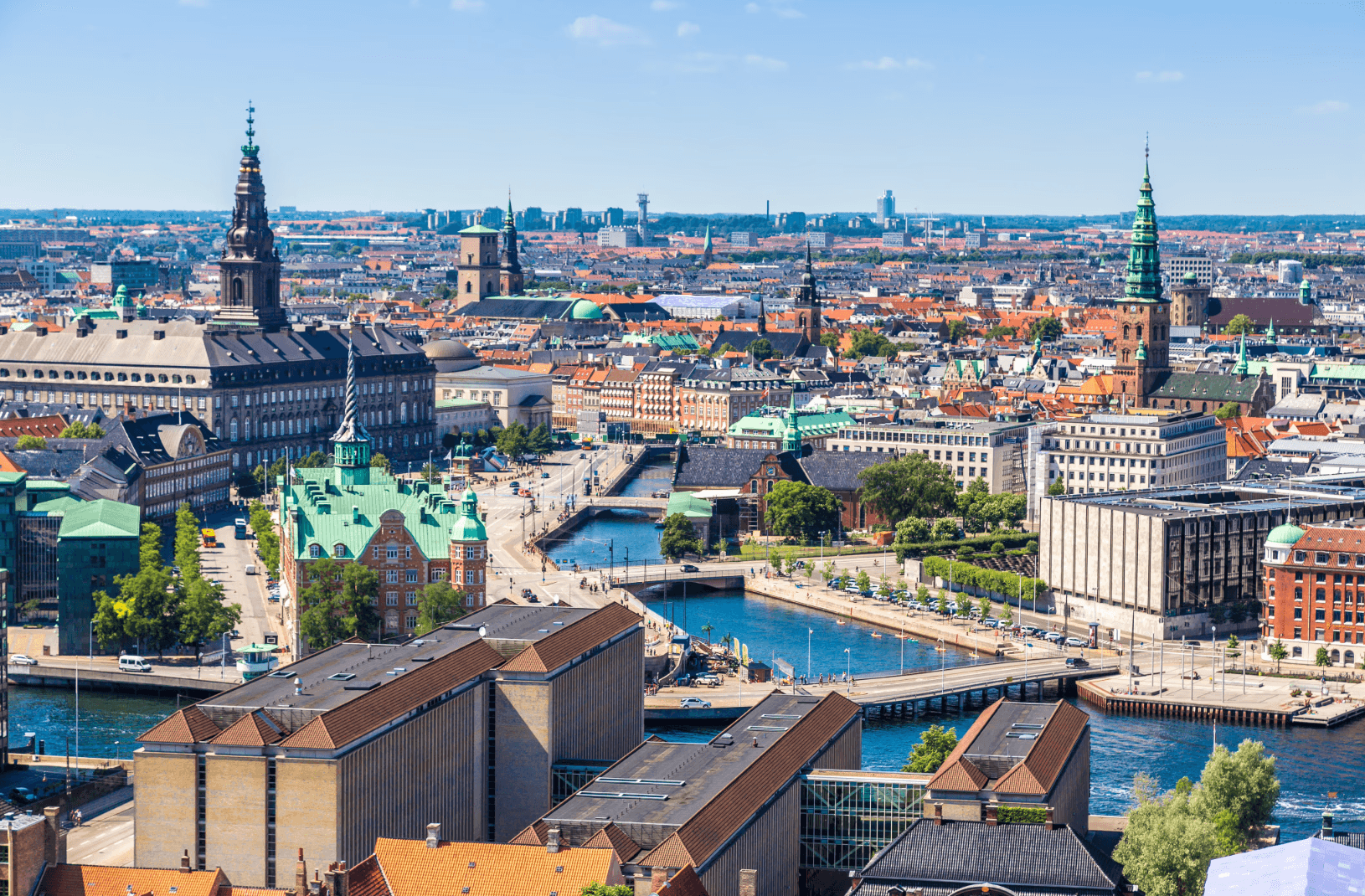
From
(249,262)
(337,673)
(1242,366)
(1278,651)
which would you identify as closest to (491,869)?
(337,673)

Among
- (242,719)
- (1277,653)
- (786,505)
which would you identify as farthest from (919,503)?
(242,719)

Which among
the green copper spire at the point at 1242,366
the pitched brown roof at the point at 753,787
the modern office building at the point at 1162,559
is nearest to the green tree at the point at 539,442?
the green copper spire at the point at 1242,366

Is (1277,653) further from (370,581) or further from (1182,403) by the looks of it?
(1182,403)

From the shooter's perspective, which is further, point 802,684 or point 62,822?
point 802,684

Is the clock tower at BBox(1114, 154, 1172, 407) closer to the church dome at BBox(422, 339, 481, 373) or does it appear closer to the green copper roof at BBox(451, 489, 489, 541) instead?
→ the church dome at BBox(422, 339, 481, 373)

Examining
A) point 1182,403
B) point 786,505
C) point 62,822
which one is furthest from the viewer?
point 1182,403

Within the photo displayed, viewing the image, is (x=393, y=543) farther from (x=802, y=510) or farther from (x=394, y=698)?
(x=802, y=510)

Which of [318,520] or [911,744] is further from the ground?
[318,520]
